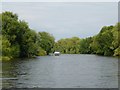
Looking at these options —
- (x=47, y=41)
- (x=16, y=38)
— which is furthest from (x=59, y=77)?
(x=47, y=41)

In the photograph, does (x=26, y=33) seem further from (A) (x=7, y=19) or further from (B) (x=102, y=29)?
(B) (x=102, y=29)

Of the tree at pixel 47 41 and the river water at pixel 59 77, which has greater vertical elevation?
the tree at pixel 47 41

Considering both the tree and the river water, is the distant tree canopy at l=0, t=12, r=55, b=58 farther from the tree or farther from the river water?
the tree

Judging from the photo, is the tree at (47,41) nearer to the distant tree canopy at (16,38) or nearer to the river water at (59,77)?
the distant tree canopy at (16,38)

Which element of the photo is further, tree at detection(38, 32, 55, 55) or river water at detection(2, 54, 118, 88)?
tree at detection(38, 32, 55, 55)

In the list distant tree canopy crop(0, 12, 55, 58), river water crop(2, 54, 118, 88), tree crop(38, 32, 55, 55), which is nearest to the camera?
river water crop(2, 54, 118, 88)

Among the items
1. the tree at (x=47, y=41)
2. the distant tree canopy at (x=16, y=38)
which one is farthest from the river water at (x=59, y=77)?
the tree at (x=47, y=41)

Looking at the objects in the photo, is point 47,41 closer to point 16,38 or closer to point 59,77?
point 16,38

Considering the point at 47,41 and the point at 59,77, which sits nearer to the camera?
the point at 59,77

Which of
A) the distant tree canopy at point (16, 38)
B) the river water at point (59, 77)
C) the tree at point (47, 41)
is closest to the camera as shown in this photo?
the river water at point (59, 77)

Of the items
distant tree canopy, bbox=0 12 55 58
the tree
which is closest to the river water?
distant tree canopy, bbox=0 12 55 58

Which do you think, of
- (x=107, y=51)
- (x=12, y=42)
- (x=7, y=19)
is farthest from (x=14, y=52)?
(x=107, y=51)

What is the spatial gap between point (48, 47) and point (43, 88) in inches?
5426

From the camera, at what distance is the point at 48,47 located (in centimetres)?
Answer: 16575
